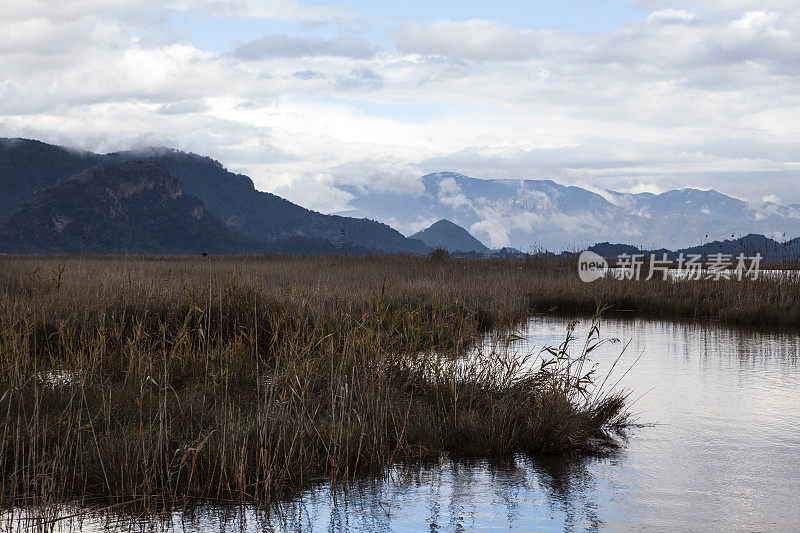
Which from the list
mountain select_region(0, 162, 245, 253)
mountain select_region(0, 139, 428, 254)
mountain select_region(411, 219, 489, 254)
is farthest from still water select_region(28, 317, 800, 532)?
mountain select_region(411, 219, 489, 254)

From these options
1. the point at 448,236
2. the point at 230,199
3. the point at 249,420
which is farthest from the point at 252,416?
the point at 448,236

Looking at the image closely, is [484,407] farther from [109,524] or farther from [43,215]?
[43,215]

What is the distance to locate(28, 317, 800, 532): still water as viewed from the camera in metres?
4.31

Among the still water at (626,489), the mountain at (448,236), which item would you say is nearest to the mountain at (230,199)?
the mountain at (448,236)

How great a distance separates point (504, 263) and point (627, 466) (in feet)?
65.0

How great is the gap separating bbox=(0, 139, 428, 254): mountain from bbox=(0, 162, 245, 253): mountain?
28.0ft

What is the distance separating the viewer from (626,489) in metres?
4.94

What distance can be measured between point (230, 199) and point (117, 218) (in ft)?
107

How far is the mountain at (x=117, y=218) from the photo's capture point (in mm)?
81188

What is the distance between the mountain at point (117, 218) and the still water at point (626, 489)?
241 ft

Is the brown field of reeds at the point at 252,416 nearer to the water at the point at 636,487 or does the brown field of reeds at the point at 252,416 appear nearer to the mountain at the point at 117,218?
the water at the point at 636,487

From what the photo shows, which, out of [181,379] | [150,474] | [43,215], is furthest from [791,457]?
[43,215]

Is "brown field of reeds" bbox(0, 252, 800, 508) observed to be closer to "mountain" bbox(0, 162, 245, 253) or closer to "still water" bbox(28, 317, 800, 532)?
"still water" bbox(28, 317, 800, 532)

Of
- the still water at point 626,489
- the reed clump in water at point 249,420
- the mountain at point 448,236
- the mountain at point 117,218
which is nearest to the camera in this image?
the still water at point 626,489
